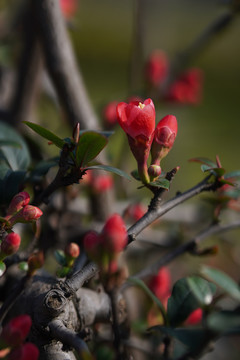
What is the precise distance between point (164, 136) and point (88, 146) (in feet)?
0.31

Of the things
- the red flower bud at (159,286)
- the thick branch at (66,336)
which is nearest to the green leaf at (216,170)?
→ the thick branch at (66,336)

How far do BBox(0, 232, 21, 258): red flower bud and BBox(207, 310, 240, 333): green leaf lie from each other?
205mm

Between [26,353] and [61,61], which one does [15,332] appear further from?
[61,61]

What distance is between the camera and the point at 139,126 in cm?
48

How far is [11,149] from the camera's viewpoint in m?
0.62

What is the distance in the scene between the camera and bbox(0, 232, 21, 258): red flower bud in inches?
17.2

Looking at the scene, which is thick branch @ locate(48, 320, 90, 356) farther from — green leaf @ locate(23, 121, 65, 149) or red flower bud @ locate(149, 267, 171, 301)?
red flower bud @ locate(149, 267, 171, 301)

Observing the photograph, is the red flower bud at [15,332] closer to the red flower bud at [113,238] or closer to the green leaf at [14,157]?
the red flower bud at [113,238]

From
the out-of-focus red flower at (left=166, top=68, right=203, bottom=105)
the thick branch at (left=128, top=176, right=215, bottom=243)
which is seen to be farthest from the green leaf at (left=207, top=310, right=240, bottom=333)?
the out-of-focus red flower at (left=166, top=68, right=203, bottom=105)

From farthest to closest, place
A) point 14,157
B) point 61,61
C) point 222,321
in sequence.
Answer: point 61,61 < point 14,157 < point 222,321

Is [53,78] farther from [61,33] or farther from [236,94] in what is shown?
[236,94]

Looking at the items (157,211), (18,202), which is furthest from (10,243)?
(157,211)

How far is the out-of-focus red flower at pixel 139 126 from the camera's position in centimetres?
47

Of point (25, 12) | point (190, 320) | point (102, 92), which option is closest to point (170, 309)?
point (190, 320)
